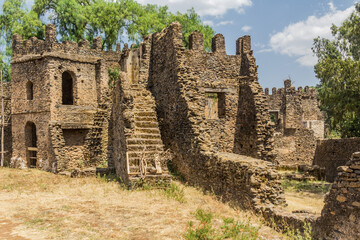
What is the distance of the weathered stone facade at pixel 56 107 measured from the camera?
18.9 m

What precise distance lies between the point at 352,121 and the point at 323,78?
541 cm

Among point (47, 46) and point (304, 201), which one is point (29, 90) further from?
point (304, 201)

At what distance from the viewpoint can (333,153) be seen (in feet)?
66.2

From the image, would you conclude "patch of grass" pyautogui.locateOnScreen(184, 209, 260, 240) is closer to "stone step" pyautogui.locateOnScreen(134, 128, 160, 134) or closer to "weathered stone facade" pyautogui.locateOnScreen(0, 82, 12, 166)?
"stone step" pyautogui.locateOnScreen(134, 128, 160, 134)

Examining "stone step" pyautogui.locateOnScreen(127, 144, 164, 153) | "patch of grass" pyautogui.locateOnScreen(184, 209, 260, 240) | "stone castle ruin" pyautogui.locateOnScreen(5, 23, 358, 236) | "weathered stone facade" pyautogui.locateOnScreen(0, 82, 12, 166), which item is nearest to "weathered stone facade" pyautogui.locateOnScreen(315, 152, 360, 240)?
"stone castle ruin" pyautogui.locateOnScreen(5, 23, 358, 236)

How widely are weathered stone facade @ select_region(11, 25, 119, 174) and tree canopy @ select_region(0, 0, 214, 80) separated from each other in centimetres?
836

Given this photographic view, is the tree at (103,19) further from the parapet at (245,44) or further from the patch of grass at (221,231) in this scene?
the patch of grass at (221,231)

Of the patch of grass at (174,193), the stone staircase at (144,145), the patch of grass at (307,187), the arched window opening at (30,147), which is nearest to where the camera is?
the patch of grass at (174,193)

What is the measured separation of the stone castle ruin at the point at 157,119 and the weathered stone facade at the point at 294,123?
4.6 inches

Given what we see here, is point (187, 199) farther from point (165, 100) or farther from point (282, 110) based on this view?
point (282, 110)

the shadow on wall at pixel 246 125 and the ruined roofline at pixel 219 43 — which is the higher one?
the ruined roofline at pixel 219 43

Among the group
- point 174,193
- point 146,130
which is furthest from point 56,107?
point 174,193

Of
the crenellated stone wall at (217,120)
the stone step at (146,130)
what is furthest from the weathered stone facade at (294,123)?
the stone step at (146,130)

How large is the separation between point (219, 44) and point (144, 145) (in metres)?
7.66
